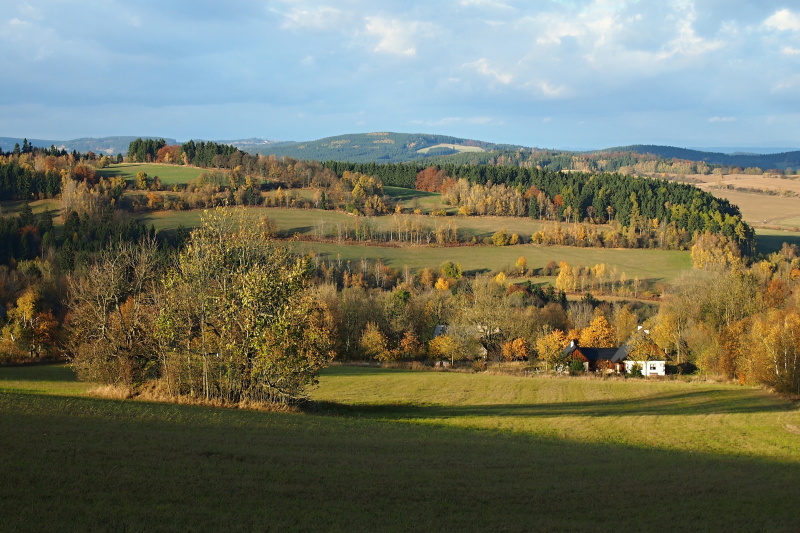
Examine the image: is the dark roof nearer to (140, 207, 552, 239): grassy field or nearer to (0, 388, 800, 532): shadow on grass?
(140, 207, 552, 239): grassy field

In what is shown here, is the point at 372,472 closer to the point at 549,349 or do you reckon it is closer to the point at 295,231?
the point at 549,349

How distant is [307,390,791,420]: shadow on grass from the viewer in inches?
1328

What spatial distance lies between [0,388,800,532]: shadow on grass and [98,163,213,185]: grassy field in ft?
413

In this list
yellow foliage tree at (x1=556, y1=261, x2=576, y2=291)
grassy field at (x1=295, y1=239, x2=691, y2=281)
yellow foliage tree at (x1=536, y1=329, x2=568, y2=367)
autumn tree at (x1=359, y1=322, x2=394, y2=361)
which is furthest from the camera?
grassy field at (x1=295, y1=239, x2=691, y2=281)

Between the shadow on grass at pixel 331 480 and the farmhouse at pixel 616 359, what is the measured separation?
159 ft

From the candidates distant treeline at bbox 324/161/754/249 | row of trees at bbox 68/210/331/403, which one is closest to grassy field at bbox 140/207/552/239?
distant treeline at bbox 324/161/754/249

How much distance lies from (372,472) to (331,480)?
165 cm

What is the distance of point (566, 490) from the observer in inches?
653

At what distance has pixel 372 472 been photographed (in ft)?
54.9

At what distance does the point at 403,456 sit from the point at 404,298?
220ft

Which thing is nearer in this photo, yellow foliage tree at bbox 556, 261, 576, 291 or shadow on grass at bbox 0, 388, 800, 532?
shadow on grass at bbox 0, 388, 800, 532

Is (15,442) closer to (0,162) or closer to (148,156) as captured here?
(0,162)

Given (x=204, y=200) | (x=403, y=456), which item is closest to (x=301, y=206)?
(x=204, y=200)

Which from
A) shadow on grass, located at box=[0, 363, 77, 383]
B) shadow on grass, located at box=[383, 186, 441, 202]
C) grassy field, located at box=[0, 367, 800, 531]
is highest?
shadow on grass, located at box=[383, 186, 441, 202]
